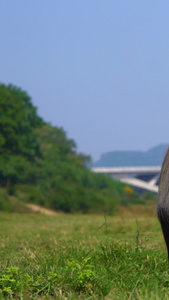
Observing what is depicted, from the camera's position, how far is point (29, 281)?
407 centimetres

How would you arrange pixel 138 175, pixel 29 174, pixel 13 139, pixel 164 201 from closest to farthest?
pixel 164 201 → pixel 13 139 → pixel 29 174 → pixel 138 175

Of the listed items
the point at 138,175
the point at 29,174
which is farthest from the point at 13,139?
the point at 138,175

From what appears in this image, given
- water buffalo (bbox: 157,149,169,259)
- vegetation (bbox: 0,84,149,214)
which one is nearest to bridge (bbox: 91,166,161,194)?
vegetation (bbox: 0,84,149,214)

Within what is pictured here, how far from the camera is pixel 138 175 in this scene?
278 feet

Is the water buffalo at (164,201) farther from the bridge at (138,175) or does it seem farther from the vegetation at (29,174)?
the bridge at (138,175)

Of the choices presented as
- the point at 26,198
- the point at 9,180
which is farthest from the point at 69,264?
the point at 9,180

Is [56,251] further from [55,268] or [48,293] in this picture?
[48,293]

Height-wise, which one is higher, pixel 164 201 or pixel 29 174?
pixel 29 174

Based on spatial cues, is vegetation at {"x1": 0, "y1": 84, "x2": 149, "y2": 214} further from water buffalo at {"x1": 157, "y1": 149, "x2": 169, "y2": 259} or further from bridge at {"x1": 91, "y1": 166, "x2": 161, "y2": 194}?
bridge at {"x1": 91, "y1": 166, "x2": 161, "y2": 194}

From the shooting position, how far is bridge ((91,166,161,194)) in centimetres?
7556

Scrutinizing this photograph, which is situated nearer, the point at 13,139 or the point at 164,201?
the point at 164,201

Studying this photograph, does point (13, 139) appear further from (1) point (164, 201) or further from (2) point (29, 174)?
(1) point (164, 201)

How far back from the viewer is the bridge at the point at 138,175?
75.6 m

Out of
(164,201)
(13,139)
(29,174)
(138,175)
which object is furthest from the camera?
(138,175)
